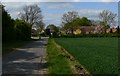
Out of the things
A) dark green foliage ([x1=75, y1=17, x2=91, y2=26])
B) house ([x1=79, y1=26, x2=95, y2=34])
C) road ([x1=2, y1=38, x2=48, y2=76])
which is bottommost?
road ([x1=2, y1=38, x2=48, y2=76])

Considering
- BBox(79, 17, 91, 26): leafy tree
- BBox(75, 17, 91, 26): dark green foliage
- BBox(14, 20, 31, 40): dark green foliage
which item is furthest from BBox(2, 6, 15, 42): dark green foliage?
BBox(79, 17, 91, 26): leafy tree

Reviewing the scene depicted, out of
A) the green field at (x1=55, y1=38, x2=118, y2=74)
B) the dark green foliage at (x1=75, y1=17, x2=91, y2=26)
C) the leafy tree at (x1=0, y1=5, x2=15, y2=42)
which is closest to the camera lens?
the green field at (x1=55, y1=38, x2=118, y2=74)

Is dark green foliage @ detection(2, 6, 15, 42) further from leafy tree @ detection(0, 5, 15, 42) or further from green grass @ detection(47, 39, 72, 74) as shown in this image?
green grass @ detection(47, 39, 72, 74)

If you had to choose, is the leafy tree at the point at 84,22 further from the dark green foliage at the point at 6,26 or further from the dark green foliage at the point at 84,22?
the dark green foliage at the point at 6,26

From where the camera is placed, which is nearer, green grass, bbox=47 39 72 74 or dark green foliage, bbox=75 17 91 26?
green grass, bbox=47 39 72 74

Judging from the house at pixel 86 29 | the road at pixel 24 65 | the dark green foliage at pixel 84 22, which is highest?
the dark green foliage at pixel 84 22

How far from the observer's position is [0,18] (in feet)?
128

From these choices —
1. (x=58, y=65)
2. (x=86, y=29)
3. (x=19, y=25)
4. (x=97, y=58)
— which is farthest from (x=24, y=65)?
(x=86, y=29)

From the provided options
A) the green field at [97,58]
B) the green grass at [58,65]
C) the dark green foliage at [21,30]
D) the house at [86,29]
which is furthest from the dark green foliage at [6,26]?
the house at [86,29]

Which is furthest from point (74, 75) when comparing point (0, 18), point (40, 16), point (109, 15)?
point (109, 15)

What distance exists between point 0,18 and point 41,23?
91.9 m

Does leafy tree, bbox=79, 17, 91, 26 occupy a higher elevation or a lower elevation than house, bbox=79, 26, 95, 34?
higher

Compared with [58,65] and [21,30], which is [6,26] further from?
[58,65]

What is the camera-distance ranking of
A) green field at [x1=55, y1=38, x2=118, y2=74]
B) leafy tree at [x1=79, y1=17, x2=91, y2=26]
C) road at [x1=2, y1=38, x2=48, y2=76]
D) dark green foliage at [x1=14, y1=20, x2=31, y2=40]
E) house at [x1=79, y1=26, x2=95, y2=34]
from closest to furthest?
green field at [x1=55, y1=38, x2=118, y2=74], road at [x1=2, y1=38, x2=48, y2=76], dark green foliage at [x1=14, y1=20, x2=31, y2=40], house at [x1=79, y1=26, x2=95, y2=34], leafy tree at [x1=79, y1=17, x2=91, y2=26]
